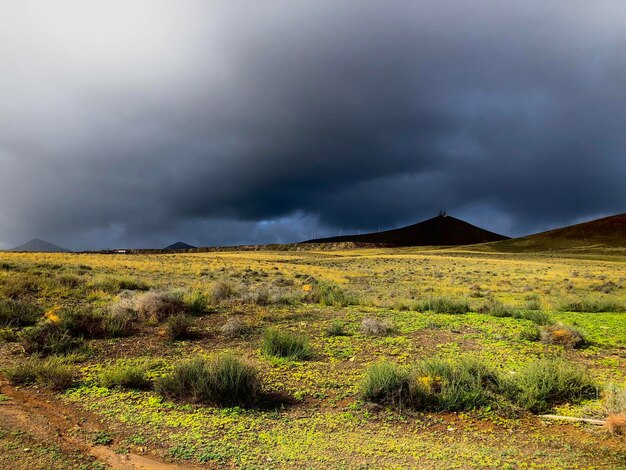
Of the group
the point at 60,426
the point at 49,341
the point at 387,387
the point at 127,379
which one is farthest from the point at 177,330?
the point at 387,387

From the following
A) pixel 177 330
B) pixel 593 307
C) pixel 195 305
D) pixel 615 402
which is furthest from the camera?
pixel 593 307

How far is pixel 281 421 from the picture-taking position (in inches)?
213

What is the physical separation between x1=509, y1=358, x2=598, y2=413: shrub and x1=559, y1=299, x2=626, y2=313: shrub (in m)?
11.4

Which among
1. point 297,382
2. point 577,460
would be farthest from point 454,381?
point 297,382

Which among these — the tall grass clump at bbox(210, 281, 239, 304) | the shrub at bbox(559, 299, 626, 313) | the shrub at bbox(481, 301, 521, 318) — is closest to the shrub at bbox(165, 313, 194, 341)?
the tall grass clump at bbox(210, 281, 239, 304)

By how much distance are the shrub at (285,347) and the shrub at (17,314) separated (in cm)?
672

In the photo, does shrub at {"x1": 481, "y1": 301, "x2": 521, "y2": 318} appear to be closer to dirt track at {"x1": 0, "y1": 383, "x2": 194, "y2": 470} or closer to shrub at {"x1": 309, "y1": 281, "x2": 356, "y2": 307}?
shrub at {"x1": 309, "y1": 281, "x2": 356, "y2": 307}

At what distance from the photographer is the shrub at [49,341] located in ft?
26.6

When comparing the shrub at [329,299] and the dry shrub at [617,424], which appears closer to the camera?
the dry shrub at [617,424]

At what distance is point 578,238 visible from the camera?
127 meters

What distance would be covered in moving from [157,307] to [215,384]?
6.32 metres

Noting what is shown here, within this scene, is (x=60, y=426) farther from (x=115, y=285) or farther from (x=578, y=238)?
(x=578, y=238)

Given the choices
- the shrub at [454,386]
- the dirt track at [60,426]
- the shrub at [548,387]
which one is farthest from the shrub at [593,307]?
the dirt track at [60,426]

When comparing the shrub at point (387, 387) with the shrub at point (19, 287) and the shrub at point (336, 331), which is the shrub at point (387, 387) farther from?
the shrub at point (19, 287)
